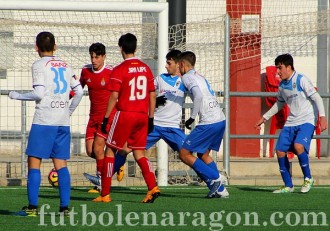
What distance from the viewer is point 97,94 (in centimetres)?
1483

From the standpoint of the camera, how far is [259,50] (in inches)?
763

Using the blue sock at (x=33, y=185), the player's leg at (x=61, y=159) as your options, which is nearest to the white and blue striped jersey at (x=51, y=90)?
the player's leg at (x=61, y=159)

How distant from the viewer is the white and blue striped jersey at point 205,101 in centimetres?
1350

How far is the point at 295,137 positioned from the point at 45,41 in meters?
4.86

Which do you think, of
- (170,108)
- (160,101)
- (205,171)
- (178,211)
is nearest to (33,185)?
(178,211)

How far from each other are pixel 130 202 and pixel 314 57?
9.30m

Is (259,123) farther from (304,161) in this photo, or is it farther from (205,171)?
(205,171)

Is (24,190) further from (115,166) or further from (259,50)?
(259,50)

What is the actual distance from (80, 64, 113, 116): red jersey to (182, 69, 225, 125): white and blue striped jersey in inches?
63.7

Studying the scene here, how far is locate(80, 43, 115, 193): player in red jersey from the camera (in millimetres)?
14539

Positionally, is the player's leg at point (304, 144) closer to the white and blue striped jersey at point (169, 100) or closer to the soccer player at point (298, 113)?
the soccer player at point (298, 113)

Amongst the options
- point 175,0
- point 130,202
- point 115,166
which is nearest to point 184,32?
point 175,0

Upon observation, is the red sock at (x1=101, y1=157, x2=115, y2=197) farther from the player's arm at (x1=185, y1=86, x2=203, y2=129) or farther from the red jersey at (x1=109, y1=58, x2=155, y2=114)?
the player's arm at (x1=185, y1=86, x2=203, y2=129)

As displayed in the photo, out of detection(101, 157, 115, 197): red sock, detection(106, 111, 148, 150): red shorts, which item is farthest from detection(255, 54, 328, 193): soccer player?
detection(101, 157, 115, 197): red sock
